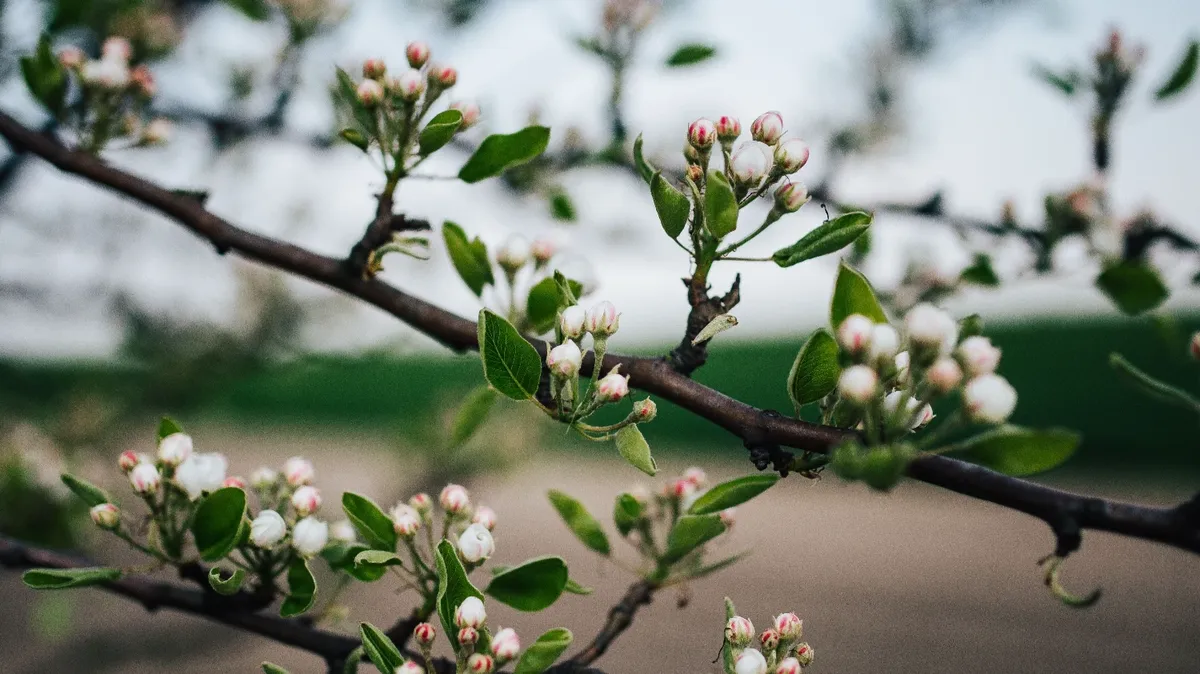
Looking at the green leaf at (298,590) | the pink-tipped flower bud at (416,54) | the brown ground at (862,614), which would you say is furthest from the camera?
the brown ground at (862,614)

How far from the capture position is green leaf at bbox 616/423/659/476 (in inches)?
19.4

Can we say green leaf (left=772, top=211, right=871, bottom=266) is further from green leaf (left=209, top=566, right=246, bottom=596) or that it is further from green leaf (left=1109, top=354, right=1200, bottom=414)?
green leaf (left=209, top=566, right=246, bottom=596)

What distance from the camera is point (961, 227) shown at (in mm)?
1308

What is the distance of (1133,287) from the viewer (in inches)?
36.3

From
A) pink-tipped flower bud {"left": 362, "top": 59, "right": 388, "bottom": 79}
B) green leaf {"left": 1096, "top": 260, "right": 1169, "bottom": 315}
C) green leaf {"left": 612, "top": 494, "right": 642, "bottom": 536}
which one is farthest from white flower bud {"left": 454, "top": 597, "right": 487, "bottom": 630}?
green leaf {"left": 1096, "top": 260, "right": 1169, "bottom": 315}

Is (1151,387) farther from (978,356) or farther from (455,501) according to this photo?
(455,501)

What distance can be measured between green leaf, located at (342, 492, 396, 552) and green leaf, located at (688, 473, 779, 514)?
22cm

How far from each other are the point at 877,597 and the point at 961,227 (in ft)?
12.2

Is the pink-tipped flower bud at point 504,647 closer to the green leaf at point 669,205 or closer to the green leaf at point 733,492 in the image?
the green leaf at point 733,492

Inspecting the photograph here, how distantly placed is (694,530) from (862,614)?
4026 millimetres

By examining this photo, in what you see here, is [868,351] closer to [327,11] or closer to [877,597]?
[327,11]

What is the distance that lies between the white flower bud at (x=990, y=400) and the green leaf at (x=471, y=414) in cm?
49

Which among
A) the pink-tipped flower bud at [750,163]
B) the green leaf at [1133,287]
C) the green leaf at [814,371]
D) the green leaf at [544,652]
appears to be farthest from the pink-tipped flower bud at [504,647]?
the green leaf at [1133,287]

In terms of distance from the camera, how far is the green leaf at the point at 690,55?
1.08m
